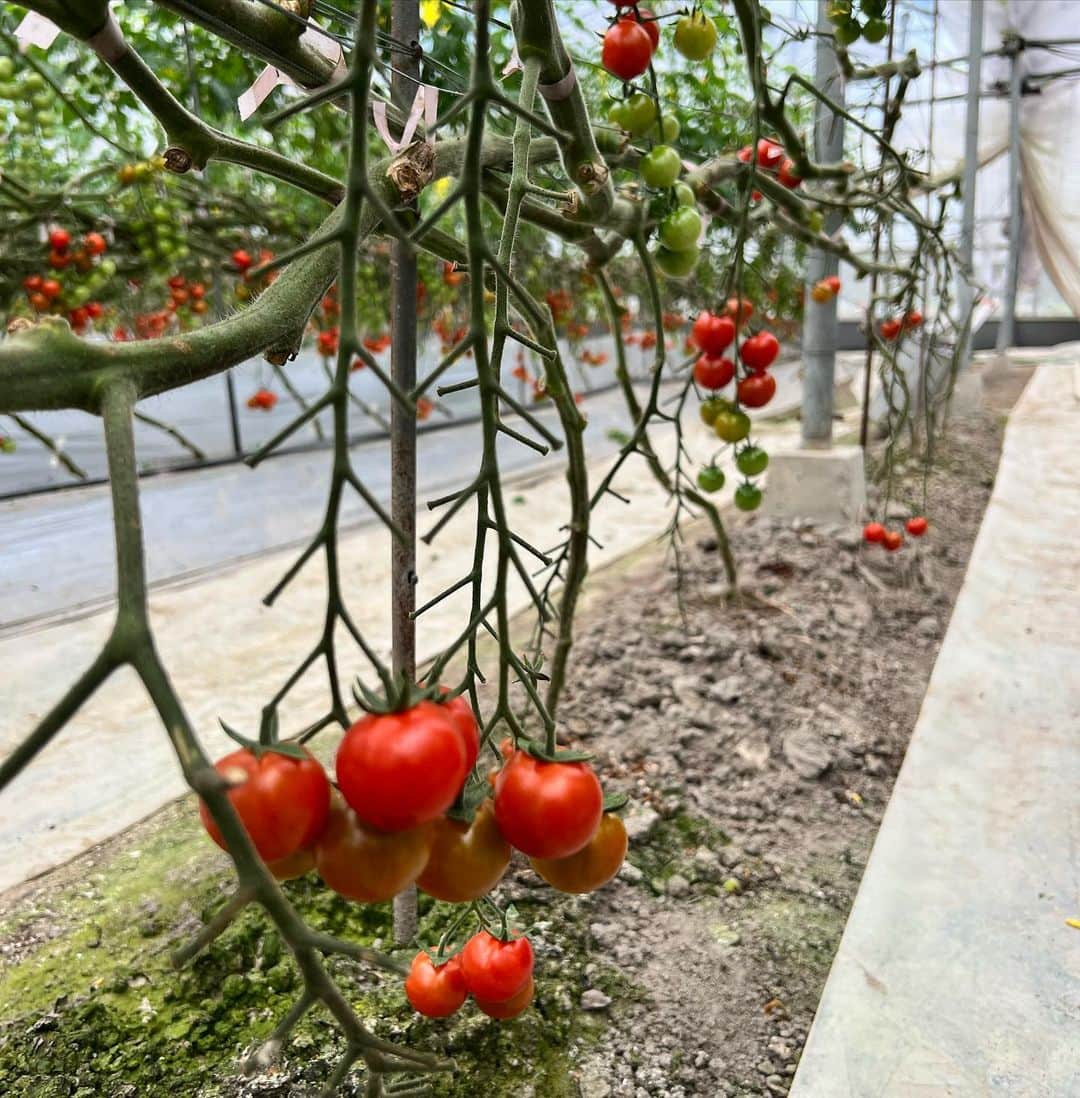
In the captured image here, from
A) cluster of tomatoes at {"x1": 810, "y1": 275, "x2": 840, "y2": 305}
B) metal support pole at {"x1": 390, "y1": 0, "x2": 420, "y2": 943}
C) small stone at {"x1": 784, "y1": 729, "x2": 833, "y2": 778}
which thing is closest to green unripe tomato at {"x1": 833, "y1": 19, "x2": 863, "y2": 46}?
metal support pole at {"x1": 390, "y1": 0, "x2": 420, "y2": 943}

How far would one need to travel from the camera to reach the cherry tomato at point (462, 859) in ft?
1.98

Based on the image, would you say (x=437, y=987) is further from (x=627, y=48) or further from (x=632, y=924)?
(x=627, y=48)

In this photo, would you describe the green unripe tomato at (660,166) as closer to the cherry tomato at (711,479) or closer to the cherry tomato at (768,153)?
the cherry tomato at (711,479)

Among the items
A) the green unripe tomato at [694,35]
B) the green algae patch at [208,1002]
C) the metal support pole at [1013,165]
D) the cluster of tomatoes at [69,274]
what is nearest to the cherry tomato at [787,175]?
the green unripe tomato at [694,35]

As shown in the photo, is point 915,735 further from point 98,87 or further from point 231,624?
point 98,87

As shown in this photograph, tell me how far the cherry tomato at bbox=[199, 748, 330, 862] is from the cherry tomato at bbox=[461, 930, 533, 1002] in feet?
1.42

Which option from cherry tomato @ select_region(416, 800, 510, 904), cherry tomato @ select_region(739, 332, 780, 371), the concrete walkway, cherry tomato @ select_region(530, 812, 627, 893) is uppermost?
cherry tomato @ select_region(739, 332, 780, 371)

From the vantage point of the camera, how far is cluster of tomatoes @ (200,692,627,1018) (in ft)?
1.65

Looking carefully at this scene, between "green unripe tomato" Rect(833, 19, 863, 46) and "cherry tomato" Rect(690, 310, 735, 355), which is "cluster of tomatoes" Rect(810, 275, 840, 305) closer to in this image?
"green unripe tomato" Rect(833, 19, 863, 46)

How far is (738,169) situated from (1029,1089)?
158 cm

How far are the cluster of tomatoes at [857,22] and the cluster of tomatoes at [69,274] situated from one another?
2389 millimetres

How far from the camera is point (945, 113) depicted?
8.62m

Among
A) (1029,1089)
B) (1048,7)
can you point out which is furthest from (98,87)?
(1048,7)

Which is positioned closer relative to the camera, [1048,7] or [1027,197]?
[1048,7]
